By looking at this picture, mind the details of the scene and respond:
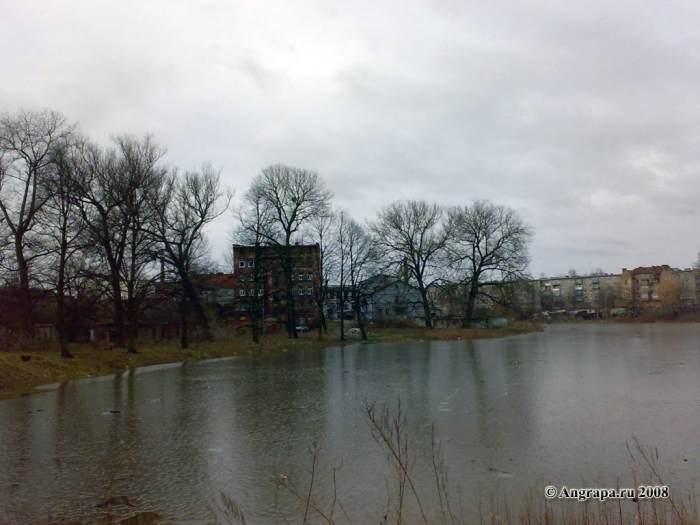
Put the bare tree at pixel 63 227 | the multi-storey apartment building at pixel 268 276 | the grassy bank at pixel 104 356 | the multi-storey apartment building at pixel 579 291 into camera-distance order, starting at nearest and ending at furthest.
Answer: the grassy bank at pixel 104 356, the bare tree at pixel 63 227, the multi-storey apartment building at pixel 268 276, the multi-storey apartment building at pixel 579 291

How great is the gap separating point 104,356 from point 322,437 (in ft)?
60.1

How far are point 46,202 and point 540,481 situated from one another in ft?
88.5

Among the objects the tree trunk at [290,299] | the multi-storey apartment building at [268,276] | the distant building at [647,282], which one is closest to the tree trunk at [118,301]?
the multi-storey apartment building at [268,276]

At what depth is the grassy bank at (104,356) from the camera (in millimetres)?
17938

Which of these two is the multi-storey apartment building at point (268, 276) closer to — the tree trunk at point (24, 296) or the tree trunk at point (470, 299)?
the tree trunk at point (24, 296)

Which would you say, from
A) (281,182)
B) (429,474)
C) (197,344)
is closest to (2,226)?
(197,344)

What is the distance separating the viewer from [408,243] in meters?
53.9

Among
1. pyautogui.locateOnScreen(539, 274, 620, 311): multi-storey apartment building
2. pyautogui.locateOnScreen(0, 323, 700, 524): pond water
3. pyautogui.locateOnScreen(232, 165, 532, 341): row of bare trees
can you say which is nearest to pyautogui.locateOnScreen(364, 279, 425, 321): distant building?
pyautogui.locateOnScreen(232, 165, 532, 341): row of bare trees

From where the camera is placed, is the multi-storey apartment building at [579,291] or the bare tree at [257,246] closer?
the bare tree at [257,246]

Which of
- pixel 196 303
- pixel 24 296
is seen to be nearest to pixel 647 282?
pixel 196 303

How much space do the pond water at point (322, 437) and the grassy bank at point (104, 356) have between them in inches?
96.1

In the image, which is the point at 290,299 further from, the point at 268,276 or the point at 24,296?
the point at 24,296

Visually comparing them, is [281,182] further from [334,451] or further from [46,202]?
[334,451]

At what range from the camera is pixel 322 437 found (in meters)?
8.91
